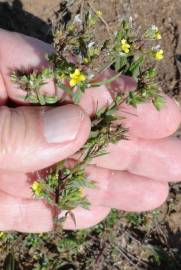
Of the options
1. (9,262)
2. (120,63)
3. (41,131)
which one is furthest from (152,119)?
(9,262)

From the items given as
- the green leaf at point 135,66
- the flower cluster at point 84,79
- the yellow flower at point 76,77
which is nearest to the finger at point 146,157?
the flower cluster at point 84,79

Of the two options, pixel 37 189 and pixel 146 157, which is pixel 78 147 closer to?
pixel 37 189

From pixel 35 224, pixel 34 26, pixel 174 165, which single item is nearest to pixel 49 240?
pixel 35 224

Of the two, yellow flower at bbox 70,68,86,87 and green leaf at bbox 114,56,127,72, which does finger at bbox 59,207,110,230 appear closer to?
green leaf at bbox 114,56,127,72

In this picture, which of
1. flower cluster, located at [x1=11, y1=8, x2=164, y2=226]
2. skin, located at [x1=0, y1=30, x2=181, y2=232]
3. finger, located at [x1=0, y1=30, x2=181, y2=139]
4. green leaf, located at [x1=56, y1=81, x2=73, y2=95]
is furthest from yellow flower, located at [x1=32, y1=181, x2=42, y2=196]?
green leaf, located at [x1=56, y1=81, x2=73, y2=95]

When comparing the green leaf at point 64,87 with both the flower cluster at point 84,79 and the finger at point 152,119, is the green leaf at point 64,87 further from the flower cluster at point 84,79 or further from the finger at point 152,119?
the finger at point 152,119
